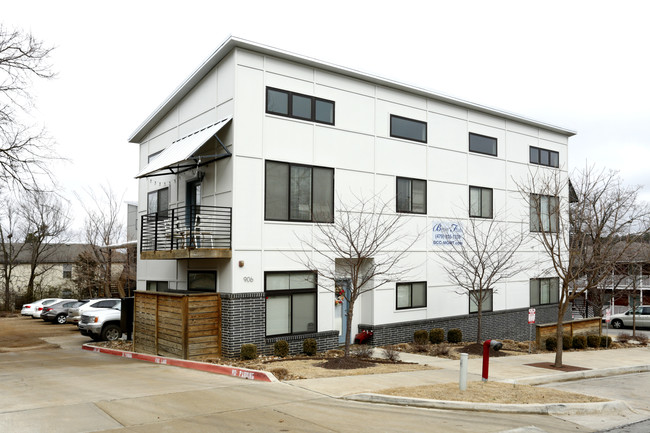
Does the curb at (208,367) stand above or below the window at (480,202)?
below

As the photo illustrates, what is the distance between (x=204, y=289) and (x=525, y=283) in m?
15.8

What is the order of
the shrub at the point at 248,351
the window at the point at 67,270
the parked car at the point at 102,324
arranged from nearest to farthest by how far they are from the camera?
the shrub at the point at 248,351, the parked car at the point at 102,324, the window at the point at 67,270

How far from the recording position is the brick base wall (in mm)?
20312

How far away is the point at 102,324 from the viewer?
77.3ft

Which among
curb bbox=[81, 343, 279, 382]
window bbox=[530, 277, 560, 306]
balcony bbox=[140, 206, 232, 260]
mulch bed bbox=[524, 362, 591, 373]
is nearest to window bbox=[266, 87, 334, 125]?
balcony bbox=[140, 206, 232, 260]

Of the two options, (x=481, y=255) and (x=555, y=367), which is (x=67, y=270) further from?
(x=555, y=367)

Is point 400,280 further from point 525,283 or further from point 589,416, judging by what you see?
point 589,416

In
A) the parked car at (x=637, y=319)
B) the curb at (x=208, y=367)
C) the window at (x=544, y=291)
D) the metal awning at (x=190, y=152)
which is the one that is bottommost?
the parked car at (x=637, y=319)

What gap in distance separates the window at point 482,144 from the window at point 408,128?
3.13 meters

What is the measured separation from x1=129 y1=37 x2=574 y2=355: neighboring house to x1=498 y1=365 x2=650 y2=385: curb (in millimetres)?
4535

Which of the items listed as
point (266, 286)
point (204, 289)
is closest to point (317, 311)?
point (266, 286)

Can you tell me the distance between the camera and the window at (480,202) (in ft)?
79.2

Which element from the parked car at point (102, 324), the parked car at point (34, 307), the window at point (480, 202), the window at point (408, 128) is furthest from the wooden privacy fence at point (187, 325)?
the parked car at point (34, 307)

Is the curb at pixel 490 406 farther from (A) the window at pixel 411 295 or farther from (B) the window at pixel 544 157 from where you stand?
(B) the window at pixel 544 157
